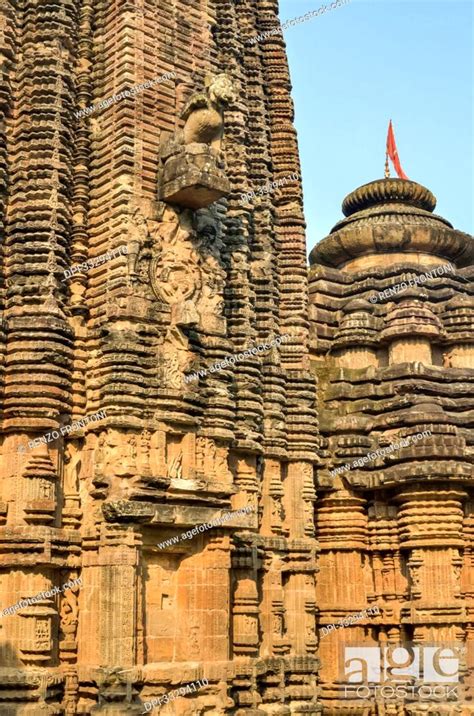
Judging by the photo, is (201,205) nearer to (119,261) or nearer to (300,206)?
(119,261)

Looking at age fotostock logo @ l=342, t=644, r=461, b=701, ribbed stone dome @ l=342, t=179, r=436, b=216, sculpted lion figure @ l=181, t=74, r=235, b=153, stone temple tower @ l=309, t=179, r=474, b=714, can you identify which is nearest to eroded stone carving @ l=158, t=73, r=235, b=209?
sculpted lion figure @ l=181, t=74, r=235, b=153

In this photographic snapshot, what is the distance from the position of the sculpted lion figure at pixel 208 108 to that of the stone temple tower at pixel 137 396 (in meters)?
0.04

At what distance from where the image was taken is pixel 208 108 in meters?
17.3

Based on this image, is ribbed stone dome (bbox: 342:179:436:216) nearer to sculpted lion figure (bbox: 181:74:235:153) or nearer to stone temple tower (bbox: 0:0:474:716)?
stone temple tower (bbox: 0:0:474:716)

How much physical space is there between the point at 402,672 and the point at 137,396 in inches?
349

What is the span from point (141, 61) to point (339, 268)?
9.59 meters

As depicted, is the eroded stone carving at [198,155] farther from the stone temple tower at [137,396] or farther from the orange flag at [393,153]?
the orange flag at [393,153]

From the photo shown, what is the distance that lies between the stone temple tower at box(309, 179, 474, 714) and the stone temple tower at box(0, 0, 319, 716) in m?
1.86

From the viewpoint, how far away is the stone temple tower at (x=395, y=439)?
2066 centimetres

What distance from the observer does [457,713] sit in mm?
19969

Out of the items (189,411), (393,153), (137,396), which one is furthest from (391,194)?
(137,396)

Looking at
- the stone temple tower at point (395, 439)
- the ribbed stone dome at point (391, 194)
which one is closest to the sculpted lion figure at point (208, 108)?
the stone temple tower at point (395, 439)

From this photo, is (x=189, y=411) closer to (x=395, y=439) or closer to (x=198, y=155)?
(x=198, y=155)

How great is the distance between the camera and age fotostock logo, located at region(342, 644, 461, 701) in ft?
66.2
